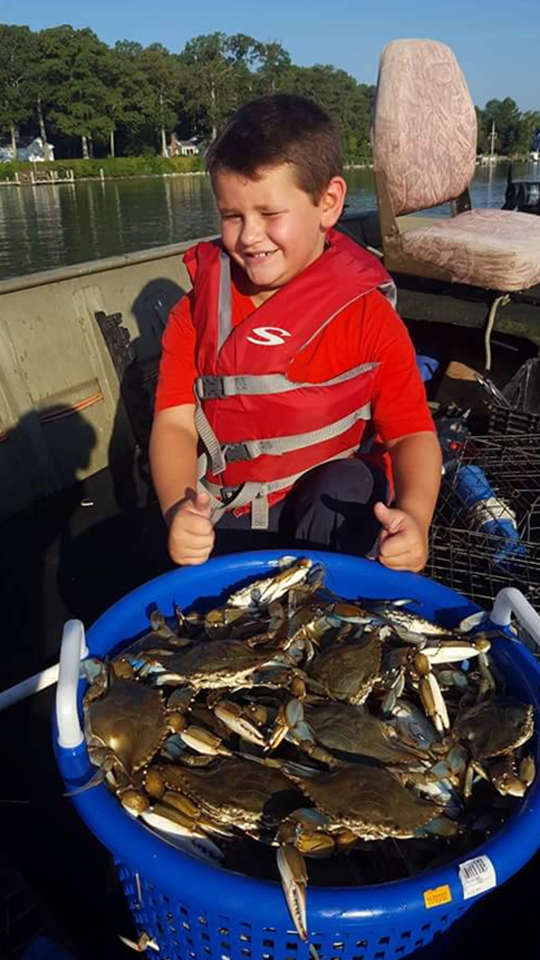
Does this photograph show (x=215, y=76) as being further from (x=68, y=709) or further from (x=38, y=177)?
(x=68, y=709)

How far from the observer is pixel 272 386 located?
88.9 inches

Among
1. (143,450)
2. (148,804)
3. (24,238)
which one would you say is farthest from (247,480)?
(24,238)

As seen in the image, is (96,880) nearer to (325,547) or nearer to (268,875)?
(268,875)

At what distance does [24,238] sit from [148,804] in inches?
772

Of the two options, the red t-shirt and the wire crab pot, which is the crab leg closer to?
the red t-shirt

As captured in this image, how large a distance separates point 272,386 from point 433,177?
2903 millimetres

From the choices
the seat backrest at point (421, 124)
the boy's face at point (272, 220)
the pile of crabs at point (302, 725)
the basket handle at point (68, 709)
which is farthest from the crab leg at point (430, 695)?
the seat backrest at point (421, 124)

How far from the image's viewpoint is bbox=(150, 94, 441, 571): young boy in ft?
6.49

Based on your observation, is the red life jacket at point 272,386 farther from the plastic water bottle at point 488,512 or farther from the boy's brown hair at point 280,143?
the plastic water bottle at point 488,512

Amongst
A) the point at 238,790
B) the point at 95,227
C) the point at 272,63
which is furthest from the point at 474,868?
the point at 272,63

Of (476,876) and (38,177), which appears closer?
(476,876)

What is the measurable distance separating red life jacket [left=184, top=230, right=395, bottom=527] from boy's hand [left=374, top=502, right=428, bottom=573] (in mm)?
570

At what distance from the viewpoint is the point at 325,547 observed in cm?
227

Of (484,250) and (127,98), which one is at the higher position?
(127,98)
